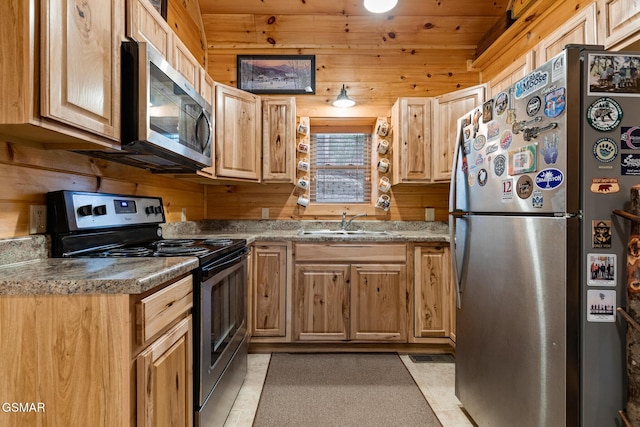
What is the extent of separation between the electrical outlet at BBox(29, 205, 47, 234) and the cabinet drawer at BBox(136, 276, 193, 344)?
2.17 ft

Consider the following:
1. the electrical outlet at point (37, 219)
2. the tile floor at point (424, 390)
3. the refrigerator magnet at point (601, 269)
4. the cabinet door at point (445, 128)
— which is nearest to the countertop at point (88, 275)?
the electrical outlet at point (37, 219)

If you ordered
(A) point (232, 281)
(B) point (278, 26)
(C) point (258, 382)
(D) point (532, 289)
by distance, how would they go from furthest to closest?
1. (B) point (278, 26)
2. (C) point (258, 382)
3. (A) point (232, 281)
4. (D) point (532, 289)

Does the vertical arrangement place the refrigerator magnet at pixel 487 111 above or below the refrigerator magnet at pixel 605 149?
above

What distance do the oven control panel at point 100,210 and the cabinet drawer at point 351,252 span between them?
1.06 meters

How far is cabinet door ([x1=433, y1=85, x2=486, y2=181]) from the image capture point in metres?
2.73

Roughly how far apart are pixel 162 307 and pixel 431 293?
6.74 ft

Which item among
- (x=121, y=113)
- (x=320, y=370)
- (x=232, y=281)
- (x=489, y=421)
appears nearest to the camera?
(x=121, y=113)

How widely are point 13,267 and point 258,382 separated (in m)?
1.50

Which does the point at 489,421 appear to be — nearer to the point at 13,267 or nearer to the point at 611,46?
the point at 611,46

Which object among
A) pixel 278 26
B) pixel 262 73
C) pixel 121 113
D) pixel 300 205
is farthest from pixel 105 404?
pixel 278 26

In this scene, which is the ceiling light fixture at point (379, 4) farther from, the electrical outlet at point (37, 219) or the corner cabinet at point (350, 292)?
the electrical outlet at point (37, 219)

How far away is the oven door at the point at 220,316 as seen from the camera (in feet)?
4.58

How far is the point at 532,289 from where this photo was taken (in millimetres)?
1238

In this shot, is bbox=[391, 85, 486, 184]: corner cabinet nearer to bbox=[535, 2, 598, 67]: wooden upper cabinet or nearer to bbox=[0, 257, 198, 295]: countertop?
bbox=[535, 2, 598, 67]: wooden upper cabinet
